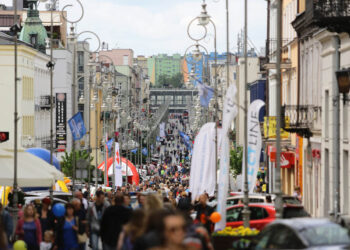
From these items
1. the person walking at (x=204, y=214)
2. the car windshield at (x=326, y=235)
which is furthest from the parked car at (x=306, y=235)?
the person walking at (x=204, y=214)

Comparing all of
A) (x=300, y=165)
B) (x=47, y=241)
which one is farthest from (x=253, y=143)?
(x=300, y=165)

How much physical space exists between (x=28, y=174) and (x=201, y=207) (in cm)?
589

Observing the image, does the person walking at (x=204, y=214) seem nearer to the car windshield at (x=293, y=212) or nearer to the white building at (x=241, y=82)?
the car windshield at (x=293, y=212)

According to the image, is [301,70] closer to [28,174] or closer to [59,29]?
[28,174]

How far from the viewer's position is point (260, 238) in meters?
14.8

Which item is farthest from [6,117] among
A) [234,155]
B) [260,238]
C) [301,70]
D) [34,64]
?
[260,238]

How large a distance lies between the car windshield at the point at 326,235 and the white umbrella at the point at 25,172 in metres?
12.8

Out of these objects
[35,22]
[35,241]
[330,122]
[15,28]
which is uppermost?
[35,22]

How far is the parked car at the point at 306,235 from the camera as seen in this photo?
1314 cm

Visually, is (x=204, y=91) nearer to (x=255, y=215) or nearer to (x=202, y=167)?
(x=202, y=167)

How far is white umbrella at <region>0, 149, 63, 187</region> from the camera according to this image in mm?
25438

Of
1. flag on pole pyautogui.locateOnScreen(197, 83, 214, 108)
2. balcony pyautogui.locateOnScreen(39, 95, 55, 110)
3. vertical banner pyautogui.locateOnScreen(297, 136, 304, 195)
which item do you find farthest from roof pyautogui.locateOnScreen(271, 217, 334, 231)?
balcony pyautogui.locateOnScreen(39, 95, 55, 110)

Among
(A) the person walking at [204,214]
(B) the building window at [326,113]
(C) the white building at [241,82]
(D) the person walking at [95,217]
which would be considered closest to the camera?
(D) the person walking at [95,217]

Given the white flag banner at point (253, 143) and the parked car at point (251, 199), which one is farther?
the parked car at point (251, 199)
